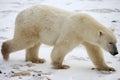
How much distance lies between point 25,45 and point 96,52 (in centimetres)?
164

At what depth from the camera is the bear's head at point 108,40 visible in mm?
7289

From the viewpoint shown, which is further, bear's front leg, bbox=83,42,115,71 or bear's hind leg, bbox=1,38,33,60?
bear's hind leg, bbox=1,38,33,60

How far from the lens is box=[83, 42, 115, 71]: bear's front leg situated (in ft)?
24.8

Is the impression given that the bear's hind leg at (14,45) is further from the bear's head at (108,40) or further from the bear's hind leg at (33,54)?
the bear's head at (108,40)

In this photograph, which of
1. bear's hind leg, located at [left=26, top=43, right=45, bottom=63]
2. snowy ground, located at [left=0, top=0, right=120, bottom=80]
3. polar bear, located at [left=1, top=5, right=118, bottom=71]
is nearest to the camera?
snowy ground, located at [left=0, top=0, right=120, bottom=80]

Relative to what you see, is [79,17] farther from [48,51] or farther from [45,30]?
[48,51]

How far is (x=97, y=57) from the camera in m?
7.61

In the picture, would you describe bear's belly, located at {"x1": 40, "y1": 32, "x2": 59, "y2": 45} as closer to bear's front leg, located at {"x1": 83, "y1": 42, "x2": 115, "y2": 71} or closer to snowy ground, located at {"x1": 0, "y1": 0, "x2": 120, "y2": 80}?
snowy ground, located at {"x1": 0, "y1": 0, "x2": 120, "y2": 80}

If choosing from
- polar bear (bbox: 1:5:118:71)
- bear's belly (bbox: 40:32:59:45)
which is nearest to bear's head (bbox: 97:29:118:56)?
polar bear (bbox: 1:5:118:71)

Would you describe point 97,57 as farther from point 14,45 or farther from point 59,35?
point 14,45

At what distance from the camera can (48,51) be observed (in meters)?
9.49

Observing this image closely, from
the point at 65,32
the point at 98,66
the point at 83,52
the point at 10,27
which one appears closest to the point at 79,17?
the point at 65,32

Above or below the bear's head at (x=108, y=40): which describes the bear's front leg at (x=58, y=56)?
below

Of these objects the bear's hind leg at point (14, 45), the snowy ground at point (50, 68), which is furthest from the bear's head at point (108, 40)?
the bear's hind leg at point (14, 45)
